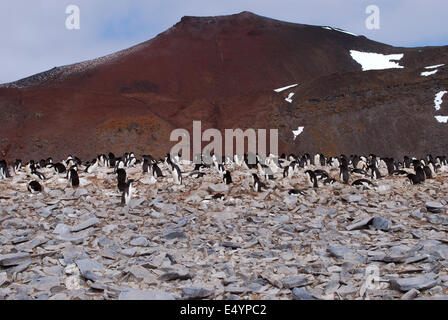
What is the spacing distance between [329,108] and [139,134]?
20.6 m

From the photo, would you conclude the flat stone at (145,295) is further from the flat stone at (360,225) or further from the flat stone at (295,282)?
the flat stone at (360,225)

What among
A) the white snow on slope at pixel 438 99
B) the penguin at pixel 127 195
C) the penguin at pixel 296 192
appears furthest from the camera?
the white snow on slope at pixel 438 99

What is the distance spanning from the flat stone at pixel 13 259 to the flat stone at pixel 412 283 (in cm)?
530

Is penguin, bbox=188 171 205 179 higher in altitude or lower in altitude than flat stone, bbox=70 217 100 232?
higher

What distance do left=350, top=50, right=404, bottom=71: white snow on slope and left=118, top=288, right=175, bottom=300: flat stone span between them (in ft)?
233

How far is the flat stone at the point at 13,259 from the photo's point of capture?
19.6 ft

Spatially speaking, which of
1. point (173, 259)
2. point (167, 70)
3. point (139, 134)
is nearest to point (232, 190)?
point (173, 259)

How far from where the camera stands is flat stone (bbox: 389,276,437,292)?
479 centimetres

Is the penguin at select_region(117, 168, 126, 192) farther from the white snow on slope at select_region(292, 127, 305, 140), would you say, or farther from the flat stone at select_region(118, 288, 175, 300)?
the white snow on slope at select_region(292, 127, 305, 140)

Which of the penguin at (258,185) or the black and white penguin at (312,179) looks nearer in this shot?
the penguin at (258,185)

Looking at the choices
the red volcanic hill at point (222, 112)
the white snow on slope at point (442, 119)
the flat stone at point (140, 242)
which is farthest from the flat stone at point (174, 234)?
the white snow on slope at point (442, 119)

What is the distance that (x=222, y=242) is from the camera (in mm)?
7180

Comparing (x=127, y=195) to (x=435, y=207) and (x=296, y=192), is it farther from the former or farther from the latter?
(x=435, y=207)

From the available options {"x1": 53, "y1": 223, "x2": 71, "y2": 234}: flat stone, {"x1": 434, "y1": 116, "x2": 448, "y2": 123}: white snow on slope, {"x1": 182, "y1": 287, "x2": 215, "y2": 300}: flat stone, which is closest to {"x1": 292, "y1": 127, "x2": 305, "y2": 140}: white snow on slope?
{"x1": 434, "y1": 116, "x2": 448, "y2": 123}: white snow on slope
